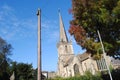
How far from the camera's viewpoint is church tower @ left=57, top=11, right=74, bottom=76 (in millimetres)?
84750

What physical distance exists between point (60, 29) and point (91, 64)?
30.8 meters

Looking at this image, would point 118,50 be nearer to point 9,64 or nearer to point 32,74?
point 32,74

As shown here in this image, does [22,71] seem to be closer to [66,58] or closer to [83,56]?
[83,56]

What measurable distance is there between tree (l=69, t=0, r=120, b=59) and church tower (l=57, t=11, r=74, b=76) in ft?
219

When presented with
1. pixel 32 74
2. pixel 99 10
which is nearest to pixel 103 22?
pixel 99 10

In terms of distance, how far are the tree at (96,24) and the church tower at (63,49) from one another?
6662 cm

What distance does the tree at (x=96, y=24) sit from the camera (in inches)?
593

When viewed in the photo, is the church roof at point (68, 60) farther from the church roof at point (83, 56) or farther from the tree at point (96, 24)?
the tree at point (96, 24)

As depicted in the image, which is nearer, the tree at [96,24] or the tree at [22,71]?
the tree at [96,24]

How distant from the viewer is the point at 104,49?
15.9 meters

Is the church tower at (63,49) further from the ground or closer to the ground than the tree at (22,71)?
further from the ground

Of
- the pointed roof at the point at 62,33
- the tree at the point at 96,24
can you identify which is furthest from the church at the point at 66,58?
the tree at the point at 96,24

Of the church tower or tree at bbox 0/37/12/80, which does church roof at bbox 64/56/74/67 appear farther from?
tree at bbox 0/37/12/80

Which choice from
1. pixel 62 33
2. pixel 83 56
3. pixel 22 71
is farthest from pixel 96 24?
pixel 62 33
